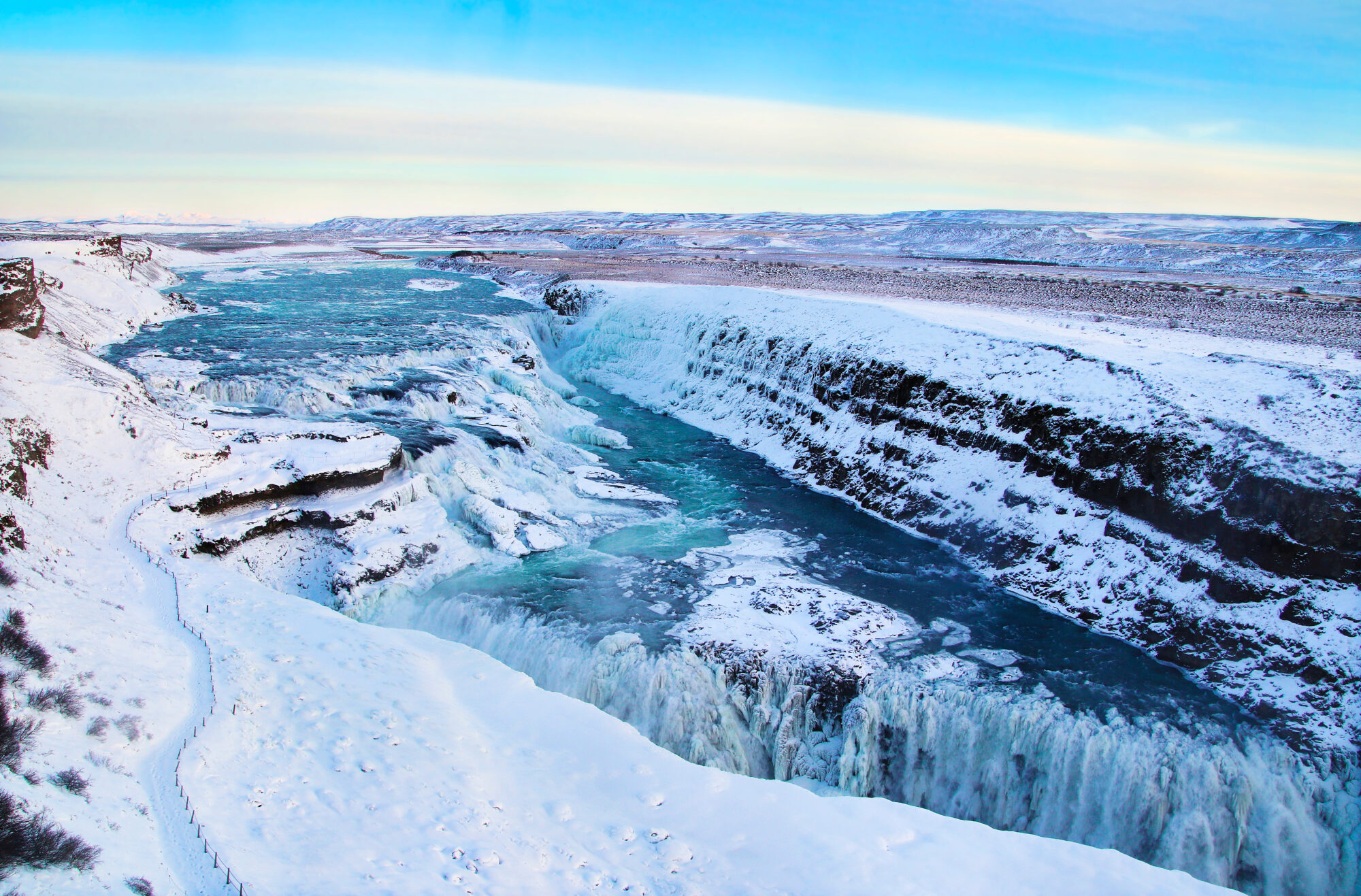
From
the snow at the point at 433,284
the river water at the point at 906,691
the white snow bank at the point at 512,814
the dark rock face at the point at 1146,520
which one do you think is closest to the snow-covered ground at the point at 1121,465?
the dark rock face at the point at 1146,520

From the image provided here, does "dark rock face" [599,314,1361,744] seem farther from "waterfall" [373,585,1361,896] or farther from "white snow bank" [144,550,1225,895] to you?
"white snow bank" [144,550,1225,895]

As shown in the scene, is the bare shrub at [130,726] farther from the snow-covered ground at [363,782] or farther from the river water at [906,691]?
the river water at [906,691]

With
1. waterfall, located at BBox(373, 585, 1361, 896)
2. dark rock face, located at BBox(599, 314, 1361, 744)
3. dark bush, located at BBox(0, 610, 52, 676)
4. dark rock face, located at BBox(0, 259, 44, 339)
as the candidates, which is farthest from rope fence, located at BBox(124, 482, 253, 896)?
dark rock face, located at BBox(599, 314, 1361, 744)

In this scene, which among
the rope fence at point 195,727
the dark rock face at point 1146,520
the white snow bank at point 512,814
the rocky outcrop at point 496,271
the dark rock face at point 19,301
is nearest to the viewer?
the rope fence at point 195,727

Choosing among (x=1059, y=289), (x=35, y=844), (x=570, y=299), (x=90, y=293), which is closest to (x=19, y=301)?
(x=35, y=844)

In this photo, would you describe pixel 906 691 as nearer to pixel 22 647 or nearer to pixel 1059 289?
pixel 22 647

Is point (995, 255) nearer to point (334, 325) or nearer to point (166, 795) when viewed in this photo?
point (334, 325)

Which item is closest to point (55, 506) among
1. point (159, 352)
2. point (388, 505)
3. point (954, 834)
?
point (388, 505)
